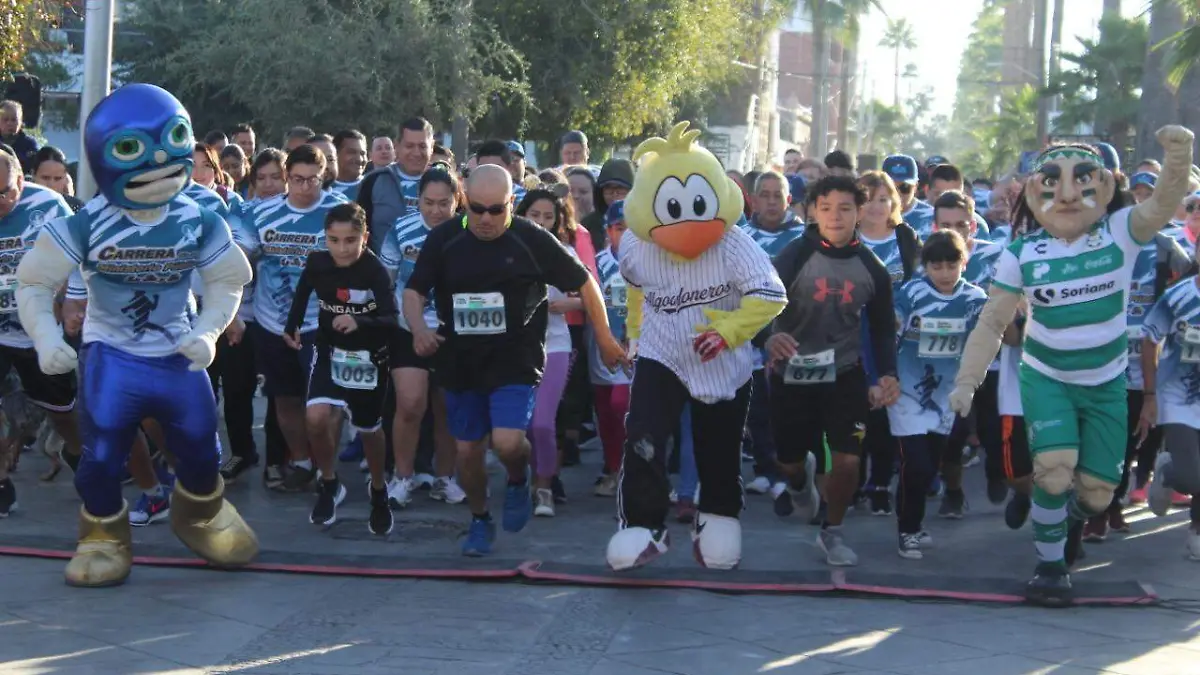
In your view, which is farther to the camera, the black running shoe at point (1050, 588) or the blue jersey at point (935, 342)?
the blue jersey at point (935, 342)

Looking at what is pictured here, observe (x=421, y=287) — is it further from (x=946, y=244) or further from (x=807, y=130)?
(x=807, y=130)

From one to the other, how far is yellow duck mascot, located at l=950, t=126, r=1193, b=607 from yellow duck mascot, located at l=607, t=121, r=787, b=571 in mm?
1010

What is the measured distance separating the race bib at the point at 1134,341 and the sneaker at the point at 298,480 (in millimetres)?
4747

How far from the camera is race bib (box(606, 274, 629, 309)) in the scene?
9.96m

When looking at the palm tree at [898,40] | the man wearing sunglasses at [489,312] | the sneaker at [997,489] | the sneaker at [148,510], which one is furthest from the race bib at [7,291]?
the palm tree at [898,40]

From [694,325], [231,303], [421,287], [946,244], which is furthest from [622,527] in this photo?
[946,244]

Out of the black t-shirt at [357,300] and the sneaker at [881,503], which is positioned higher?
the black t-shirt at [357,300]

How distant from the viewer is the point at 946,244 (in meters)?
8.86

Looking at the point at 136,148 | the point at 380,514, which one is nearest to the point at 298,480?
the point at 380,514

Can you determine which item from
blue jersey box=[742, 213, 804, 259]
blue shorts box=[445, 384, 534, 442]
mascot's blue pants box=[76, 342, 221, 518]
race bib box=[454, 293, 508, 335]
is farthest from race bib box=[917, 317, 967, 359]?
mascot's blue pants box=[76, 342, 221, 518]

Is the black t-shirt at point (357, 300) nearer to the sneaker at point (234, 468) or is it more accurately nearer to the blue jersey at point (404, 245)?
the blue jersey at point (404, 245)

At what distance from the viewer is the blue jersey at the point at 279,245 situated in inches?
377

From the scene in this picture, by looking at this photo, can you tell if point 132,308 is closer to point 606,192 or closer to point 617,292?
point 617,292

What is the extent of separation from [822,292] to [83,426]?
3460 mm
